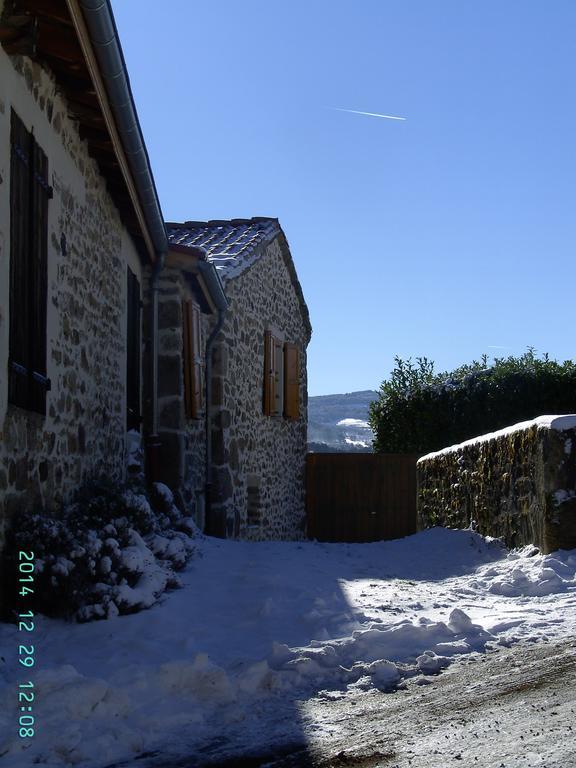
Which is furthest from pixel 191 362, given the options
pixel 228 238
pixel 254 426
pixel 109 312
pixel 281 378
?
pixel 281 378

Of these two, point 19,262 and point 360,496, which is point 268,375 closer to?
point 360,496

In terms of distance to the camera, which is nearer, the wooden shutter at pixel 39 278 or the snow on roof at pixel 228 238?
the wooden shutter at pixel 39 278

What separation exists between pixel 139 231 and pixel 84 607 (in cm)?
487

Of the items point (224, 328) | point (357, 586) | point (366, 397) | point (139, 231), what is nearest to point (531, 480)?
point (357, 586)

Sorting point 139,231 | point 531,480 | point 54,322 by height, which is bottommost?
point 531,480

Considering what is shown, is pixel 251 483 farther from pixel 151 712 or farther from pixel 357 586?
pixel 151 712

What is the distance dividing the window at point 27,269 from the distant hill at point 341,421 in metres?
30.8

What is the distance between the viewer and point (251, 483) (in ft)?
39.5

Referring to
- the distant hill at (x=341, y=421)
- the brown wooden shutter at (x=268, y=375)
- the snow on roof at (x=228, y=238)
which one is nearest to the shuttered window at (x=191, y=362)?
the snow on roof at (x=228, y=238)

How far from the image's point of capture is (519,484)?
666 centimetres

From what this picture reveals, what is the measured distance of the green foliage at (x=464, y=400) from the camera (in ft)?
46.3

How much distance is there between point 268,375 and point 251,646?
8582 mm

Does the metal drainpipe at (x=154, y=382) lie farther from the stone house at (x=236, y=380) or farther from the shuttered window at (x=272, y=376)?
the shuttered window at (x=272, y=376)

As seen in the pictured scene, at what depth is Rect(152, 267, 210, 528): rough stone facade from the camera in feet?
30.4
